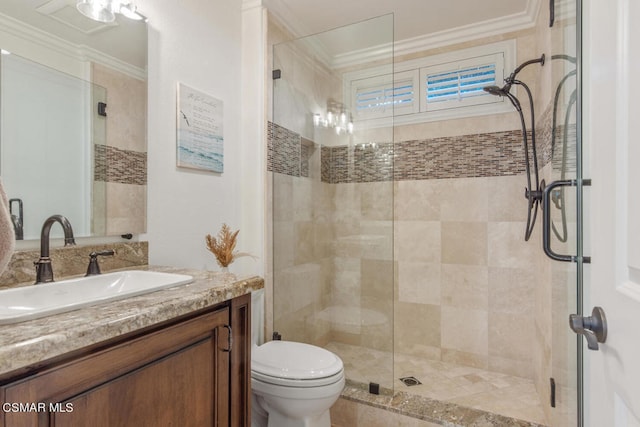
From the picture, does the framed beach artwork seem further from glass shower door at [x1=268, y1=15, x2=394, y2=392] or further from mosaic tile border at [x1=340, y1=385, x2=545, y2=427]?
mosaic tile border at [x1=340, y1=385, x2=545, y2=427]

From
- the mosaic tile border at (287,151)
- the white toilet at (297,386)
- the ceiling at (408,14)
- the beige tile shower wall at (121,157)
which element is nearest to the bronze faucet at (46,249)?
the beige tile shower wall at (121,157)

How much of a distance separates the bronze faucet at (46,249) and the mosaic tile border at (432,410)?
156 centimetres

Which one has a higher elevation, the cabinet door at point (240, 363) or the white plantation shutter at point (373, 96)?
the white plantation shutter at point (373, 96)

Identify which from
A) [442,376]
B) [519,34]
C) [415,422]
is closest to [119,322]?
[415,422]

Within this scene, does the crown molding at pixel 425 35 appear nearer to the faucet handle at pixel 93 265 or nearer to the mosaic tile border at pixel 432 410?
the faucet handle at pixel 93 265

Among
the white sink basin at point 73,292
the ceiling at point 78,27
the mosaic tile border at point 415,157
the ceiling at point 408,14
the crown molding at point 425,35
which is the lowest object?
the white sink basin at point 73,292

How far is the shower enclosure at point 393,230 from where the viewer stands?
7.00 ft

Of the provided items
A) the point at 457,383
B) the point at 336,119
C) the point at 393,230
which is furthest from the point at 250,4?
the point at 457,383

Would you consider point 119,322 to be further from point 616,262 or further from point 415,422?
point 415,422

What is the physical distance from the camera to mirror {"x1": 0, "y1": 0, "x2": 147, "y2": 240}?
1.12 meters

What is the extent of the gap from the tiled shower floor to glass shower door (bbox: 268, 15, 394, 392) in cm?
2

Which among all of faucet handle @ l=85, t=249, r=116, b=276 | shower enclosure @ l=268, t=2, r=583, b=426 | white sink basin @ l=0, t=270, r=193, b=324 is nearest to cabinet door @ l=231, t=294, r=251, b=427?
white sink basin @ l=0, t=270, r=193, b=324

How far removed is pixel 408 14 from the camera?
228 cm

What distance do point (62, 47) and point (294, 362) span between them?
166 cm
